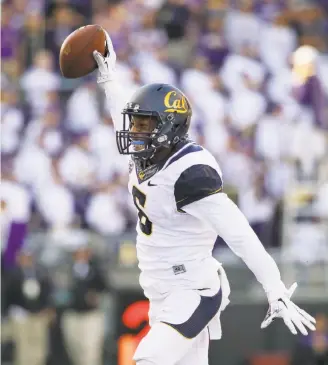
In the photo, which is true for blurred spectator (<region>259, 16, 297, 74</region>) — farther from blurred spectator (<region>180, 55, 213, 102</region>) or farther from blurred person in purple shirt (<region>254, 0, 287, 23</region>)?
blurred spectator (<region>180, 55, 213, 102</region>)

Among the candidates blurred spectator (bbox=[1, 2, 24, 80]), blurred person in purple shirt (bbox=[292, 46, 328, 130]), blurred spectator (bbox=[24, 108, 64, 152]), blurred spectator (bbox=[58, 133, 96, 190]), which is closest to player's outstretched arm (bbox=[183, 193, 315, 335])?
blurred spectator (bbox=[58, 133, 96, 190])

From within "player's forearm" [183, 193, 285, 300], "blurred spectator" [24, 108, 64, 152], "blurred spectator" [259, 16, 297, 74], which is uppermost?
"blurred spectator" [259, 16, 297, 74]

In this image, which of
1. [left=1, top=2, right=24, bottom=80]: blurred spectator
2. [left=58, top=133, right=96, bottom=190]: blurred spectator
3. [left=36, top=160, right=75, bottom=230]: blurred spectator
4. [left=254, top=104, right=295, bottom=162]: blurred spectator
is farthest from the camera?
[left=1, top=2, right=24, bottom=80]: blurred spectator

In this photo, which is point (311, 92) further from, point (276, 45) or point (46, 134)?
point (46, 134)

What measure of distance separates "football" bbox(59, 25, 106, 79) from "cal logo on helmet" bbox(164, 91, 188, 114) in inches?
31.5

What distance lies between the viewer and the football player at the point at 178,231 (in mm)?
5074

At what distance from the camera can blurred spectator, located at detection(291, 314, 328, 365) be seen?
10.3 m

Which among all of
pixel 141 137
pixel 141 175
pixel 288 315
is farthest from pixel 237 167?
pixel 288 315

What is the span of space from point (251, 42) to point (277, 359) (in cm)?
438

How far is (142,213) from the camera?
5.36 meters

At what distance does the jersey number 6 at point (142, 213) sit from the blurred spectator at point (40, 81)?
6.67 metres

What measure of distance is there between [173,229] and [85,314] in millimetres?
5462

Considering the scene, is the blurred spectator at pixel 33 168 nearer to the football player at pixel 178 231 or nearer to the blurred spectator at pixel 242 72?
the blurred spectator at pixel 242 72

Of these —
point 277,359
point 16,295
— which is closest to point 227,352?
point 277,359
